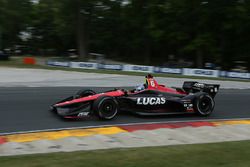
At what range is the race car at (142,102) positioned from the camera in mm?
10672

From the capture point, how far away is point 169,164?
600cm

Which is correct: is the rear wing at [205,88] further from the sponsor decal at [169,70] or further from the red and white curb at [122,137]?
the sponsor decal at [169,70]

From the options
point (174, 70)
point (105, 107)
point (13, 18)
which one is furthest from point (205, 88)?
point (13, 18)

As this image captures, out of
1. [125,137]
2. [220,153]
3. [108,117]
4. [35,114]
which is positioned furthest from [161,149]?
[35,114]

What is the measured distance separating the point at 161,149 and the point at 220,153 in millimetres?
991

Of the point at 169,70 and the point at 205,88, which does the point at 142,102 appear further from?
the point at 169,70

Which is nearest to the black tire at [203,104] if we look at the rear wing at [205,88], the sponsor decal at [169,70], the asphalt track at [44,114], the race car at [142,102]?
Result: the race car at [142,102]

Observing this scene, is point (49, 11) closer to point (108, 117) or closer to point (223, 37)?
point (223, 37)

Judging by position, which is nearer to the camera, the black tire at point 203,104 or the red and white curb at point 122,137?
the red and white curb at point 122,137

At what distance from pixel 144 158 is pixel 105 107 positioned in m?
4.50

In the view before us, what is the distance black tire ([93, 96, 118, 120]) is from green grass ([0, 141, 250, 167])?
11.5 feet

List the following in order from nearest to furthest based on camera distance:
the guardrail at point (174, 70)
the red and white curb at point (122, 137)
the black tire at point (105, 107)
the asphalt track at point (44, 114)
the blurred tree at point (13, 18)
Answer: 1. the red and white curb at point (122, 137)
2. the asphalt track at point (44, 114)
3. the black tire at point (105, 107)
4. the guardrail at point (174, 70)
5. the blurred tree at point (13, 18)

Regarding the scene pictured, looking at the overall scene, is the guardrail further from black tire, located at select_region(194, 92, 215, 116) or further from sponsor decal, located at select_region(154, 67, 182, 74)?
black tire, located at select_region(194, 92, 215, 116)

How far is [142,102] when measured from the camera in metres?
11.3
